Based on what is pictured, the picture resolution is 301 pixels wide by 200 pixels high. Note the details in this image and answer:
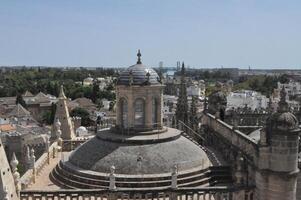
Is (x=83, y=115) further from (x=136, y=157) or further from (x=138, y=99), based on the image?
(x=136, y=157)

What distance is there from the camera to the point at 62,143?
30531 mm

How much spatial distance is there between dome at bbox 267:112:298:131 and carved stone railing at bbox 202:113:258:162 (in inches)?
60.1

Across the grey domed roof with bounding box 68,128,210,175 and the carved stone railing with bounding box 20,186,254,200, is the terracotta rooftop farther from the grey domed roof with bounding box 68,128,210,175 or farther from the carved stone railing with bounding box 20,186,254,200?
the carved stone railing with bounding box 20,186,254,200

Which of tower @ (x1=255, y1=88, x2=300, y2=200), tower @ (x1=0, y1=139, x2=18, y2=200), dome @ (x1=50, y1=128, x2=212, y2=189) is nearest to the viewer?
tower @ (x1=0, y1=139, x2=18, y2=200)

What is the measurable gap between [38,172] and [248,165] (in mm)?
11530

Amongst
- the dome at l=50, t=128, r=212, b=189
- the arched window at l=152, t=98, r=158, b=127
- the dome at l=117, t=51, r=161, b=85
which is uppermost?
the dome at l=117, t=51, r=161, b=85

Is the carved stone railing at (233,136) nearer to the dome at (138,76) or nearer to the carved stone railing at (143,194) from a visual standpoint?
the carved stone railing at (143,194)

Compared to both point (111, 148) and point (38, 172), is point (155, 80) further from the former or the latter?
point (38, 172)

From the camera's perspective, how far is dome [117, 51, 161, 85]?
2305 cm

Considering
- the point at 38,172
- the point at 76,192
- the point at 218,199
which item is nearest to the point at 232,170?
the point at 218,199

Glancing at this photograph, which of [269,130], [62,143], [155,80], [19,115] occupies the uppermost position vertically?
[155,80]

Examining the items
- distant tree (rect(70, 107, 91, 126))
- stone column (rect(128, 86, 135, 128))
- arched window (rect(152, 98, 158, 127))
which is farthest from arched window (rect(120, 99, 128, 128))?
distant tree (rect(70, 107, 91, 126))

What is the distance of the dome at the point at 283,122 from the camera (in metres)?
17.9

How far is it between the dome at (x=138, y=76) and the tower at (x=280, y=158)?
7.57m
